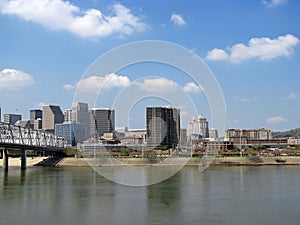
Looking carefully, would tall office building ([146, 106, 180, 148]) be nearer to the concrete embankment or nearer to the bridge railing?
the concrete embankment

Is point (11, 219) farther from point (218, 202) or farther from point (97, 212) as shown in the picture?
point (218, 202)

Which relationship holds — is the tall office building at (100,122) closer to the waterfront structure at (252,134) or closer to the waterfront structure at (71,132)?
the waterfront structure at (71,132)

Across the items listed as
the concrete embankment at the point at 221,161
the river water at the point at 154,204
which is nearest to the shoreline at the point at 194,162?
the concrete embankment at the point at 221,161

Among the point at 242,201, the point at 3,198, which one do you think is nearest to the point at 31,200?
the point at 3,198

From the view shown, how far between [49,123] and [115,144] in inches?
870

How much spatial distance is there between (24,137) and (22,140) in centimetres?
101

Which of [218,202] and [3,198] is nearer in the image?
[218,202]

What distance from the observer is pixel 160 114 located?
83.4 feet

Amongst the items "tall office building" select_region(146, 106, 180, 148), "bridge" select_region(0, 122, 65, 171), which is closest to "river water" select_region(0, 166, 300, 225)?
"bridge" select_region(0, 122, 65, 171)

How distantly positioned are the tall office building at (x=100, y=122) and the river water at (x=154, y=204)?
1207cm

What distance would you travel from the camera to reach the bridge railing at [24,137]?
2332 centimetres

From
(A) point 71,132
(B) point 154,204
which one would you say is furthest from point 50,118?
(B) point 154,204

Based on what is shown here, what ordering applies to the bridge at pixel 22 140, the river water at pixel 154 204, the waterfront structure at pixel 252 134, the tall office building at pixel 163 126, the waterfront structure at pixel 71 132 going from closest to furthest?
the river water at pixel 154 204, the bridge at pixel 22 140, the tall office building at pixel 163 126, the waterfront structure at pixel 71 132, the waterfront structure at pixel 252 134

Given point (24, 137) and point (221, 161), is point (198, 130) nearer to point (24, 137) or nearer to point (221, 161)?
point (221, 161)
